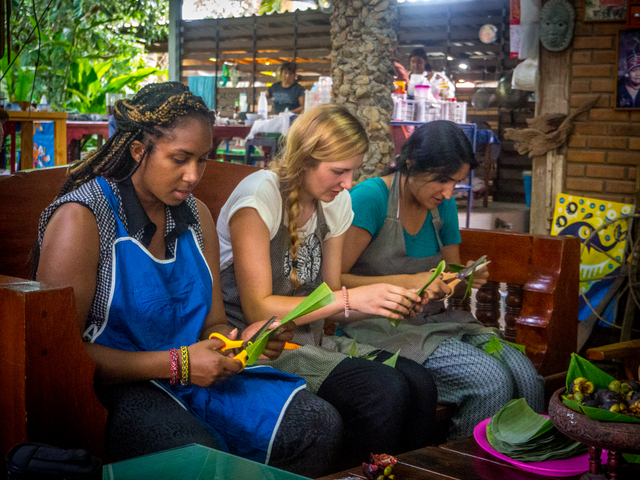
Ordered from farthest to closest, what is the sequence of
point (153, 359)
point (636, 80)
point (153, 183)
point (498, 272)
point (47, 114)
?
point (47, 114), point (636, 80), point (498, 272), point (153, 183), point (153, 359)

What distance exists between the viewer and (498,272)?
255cm

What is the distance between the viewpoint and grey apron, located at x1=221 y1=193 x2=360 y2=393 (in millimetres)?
1922

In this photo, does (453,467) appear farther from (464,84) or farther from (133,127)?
(464,84)

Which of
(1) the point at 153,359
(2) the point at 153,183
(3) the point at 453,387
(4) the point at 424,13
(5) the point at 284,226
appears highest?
(4) the point at 424,13

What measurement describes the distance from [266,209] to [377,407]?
693mm

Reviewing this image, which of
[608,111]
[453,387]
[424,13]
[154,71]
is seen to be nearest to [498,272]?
[453,387]

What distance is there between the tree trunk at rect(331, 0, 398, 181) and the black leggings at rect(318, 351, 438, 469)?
4.40 meters

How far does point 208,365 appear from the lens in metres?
1.49

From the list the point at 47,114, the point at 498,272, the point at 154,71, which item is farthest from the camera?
the point at 154,71

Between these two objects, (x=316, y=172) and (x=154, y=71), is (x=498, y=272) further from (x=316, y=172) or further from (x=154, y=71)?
(x=154, y=71)

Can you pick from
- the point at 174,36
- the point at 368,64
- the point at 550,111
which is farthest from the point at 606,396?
the point at 174,36

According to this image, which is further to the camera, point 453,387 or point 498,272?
point 498,272

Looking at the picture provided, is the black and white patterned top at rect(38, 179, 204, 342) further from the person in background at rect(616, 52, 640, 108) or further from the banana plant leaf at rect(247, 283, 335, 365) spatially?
the person in background at rect(616, 52, 640, 108)

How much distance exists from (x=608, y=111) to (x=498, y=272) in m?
2.16
